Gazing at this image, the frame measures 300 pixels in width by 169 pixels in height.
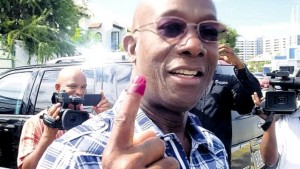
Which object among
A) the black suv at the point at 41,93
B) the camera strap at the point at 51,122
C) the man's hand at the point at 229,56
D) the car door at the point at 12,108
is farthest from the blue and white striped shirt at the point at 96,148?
the car door at the point at 12,108

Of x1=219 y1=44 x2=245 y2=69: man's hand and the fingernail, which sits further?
x1=219 y1=44 x2=245 y2=69: man's hand

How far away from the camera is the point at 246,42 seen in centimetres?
9800

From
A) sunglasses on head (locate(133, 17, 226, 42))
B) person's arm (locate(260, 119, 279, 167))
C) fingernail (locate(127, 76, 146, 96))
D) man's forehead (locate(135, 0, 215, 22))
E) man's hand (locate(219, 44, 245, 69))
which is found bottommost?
person's arm (locate(260, 119, 279, 167))

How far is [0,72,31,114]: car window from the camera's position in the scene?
158 inches

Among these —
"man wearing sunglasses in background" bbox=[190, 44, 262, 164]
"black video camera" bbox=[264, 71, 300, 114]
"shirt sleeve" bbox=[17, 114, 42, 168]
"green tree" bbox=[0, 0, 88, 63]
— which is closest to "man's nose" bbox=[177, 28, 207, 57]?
"black video camera" bbox=[264, 71, 300, 114]

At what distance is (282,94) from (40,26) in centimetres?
1537

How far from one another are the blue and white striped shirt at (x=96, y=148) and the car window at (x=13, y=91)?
10.2ft

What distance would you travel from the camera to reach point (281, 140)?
2496 millimetres

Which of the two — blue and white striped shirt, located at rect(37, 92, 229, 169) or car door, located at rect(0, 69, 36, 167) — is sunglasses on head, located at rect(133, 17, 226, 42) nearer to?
blue and white striped shirt, located at rect(37, 92, 229, 169)

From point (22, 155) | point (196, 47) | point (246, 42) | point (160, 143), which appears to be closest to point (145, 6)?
Result: point (196, 47)

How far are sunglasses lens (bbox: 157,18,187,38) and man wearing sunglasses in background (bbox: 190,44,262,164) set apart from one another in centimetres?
165

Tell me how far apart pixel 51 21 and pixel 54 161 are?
18.1m

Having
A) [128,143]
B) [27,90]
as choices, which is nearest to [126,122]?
[128,143]

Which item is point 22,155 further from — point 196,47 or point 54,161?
point 196,47
